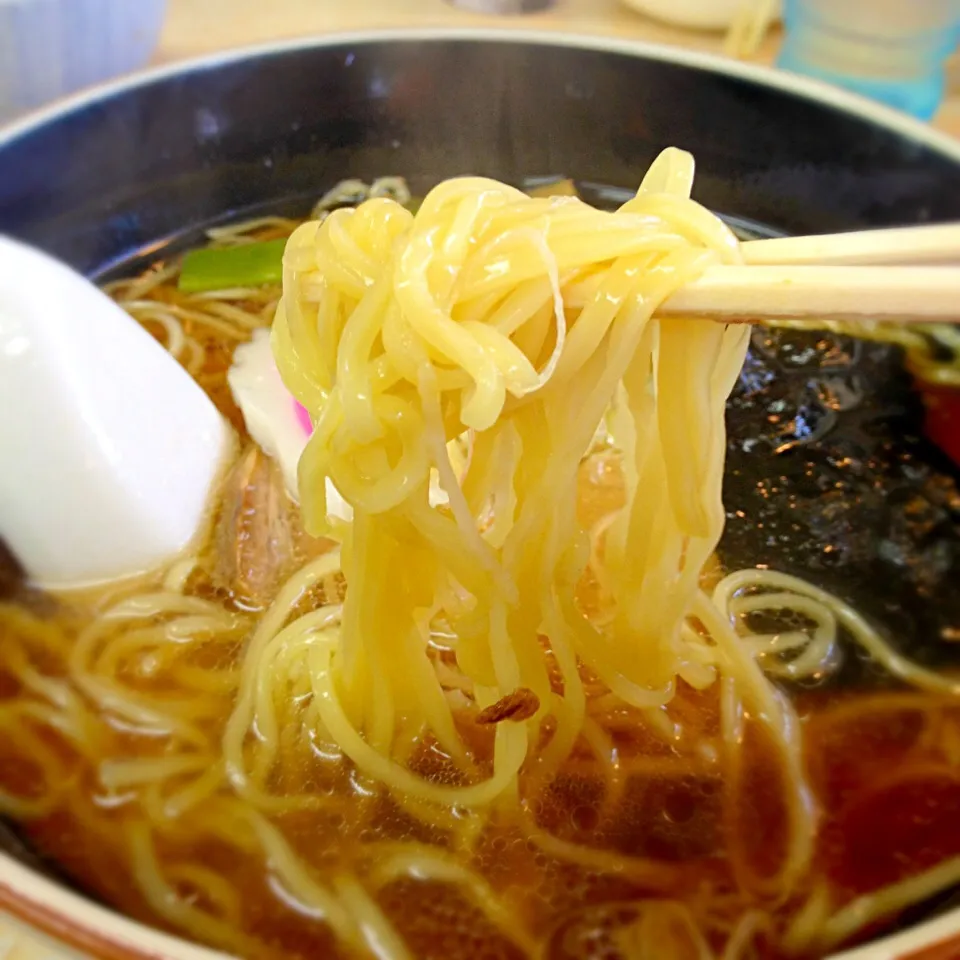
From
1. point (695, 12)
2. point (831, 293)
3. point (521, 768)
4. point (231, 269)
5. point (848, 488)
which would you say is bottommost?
point (521, 768)

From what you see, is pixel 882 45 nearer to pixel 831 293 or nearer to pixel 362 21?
pixel 362 21

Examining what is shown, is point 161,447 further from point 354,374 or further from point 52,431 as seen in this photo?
point 354,374

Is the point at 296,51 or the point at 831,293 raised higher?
the point at 296,51

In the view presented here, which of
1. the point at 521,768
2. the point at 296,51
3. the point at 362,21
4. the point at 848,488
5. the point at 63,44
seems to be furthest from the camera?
the point at 362,21

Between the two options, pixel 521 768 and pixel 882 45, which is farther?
pixel 882 45

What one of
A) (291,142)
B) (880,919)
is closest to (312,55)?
(291,142)

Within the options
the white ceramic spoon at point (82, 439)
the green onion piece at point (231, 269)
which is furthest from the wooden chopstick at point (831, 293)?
the green onion piece at point (231, 269)

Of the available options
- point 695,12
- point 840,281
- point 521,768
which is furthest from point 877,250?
point 695,12
